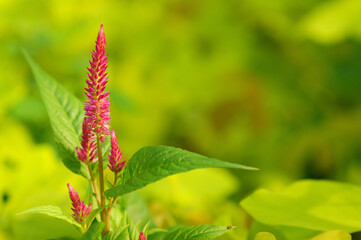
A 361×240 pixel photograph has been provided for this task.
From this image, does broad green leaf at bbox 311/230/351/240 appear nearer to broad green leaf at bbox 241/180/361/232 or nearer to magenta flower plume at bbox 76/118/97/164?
broad green leaf at bbox 241/180/361/232

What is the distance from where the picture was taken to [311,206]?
1.30 ft

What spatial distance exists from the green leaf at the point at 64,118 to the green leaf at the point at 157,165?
5 cm

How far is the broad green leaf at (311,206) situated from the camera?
0.37m

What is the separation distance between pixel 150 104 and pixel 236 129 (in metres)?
0.32

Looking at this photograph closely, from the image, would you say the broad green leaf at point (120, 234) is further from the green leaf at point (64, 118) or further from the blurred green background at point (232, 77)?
the blurred green background at point (232, 77)

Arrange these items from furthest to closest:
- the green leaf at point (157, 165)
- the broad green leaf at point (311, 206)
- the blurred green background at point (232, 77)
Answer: the blurred green background at point (232, 77) < the broad green leaf at point (311, 206) < the green leaf at point (157, 165)

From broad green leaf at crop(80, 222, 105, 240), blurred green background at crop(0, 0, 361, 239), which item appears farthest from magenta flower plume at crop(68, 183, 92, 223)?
blurred green background at crop(0, 0, 361, 239)

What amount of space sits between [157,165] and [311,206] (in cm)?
17

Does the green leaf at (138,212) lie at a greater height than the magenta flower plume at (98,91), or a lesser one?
lesser

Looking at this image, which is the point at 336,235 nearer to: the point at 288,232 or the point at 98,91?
the point at 288,232

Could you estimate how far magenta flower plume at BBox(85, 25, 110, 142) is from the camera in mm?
292

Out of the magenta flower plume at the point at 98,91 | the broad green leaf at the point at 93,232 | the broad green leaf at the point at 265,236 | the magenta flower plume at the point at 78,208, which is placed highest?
the magenta flower plume at the point at 98,91

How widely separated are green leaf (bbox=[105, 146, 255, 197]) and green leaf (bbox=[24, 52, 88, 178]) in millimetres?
51

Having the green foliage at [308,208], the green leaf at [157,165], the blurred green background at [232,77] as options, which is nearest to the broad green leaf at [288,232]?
the green foliage at [308,208]
